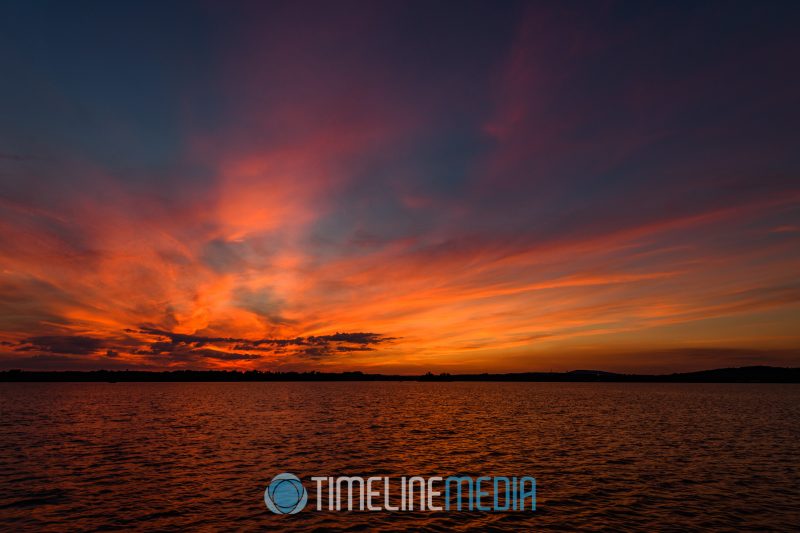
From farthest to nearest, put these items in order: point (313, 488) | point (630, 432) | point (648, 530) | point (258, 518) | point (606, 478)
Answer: point (630, 432) → point (606, 478) → point (313, 488) → point (258, 518) → point (648, 530)

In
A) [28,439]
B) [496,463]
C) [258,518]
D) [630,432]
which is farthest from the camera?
[630,432]

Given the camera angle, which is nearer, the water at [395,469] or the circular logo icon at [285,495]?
the water at [395,469]

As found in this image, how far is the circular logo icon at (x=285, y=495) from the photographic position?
3040cm

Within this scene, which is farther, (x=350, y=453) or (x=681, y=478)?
(x=350, y=453)

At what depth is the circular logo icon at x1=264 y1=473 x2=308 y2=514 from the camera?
99.7 ft

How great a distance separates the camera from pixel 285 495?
3328 centimetres

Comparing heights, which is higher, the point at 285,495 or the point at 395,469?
the point at 285,495

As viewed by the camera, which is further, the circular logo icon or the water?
the circular logo icon

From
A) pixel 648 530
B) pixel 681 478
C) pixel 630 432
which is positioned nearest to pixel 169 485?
pixel 648 530

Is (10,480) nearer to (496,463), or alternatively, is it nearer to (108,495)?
(108,495)

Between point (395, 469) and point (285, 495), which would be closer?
point (285, 495)

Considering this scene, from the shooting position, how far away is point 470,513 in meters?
29.1

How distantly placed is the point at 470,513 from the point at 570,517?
6.15 metres

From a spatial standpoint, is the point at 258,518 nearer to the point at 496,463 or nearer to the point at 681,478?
the point at 496,463
